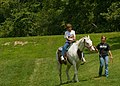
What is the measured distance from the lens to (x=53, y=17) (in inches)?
2810

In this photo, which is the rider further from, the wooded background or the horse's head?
the wooded background

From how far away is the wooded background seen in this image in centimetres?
6562

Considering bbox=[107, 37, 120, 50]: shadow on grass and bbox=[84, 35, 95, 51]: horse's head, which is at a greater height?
bbox=[84, 35, 95, 51]: horse's head

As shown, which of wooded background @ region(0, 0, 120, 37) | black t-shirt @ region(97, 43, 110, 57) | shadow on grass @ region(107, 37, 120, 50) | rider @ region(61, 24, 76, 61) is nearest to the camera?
rider @ region(61, 24, 76, 61)

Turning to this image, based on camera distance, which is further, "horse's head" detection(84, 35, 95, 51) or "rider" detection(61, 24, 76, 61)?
"rider" detection(61, 24, 76, 61)

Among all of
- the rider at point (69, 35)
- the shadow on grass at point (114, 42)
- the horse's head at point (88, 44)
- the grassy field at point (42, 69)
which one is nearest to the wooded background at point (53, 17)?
the shadow on grass at point (114, 42)

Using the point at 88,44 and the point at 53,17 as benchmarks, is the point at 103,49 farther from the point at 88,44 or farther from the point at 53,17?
the point at 53,17

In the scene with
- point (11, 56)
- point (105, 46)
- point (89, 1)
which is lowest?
point (11, 56)

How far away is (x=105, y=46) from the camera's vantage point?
1700 centimetres

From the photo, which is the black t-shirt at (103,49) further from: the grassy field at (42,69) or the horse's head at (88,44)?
the horse's head at (88,44)

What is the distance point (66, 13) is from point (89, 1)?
5.54 m

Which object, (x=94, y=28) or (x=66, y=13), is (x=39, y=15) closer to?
(x=66, y=13)

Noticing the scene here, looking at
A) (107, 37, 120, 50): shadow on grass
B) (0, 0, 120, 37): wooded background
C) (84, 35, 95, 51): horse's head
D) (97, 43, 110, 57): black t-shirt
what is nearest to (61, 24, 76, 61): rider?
(84, 35, 95, 51): horse's head

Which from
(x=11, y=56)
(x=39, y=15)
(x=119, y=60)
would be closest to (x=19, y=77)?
(x=119, y=60)
